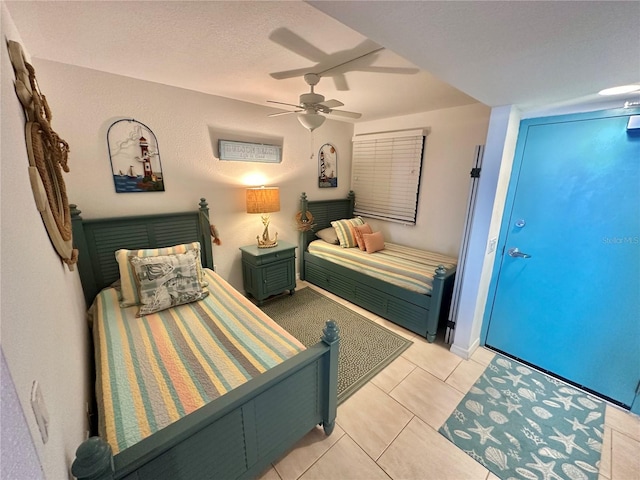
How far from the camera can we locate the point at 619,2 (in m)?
0.75

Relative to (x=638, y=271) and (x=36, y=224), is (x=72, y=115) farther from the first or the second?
(x=638, y=271)

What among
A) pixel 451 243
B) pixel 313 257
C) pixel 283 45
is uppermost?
pixel 283 45

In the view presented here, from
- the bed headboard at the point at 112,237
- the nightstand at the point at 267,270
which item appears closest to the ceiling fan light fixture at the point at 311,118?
the bed headboard at the point at 112,237

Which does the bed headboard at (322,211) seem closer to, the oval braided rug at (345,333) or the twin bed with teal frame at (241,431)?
the oval braided rug at (345,333)

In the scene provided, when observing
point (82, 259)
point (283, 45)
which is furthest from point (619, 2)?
point (82, 259)

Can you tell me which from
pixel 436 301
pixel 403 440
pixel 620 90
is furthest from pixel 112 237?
pixel 620 90

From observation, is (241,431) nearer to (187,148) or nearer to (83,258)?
(83,258)

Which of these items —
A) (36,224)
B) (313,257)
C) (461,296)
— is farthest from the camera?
(313,257)

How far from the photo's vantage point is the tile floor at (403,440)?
4.58 feet

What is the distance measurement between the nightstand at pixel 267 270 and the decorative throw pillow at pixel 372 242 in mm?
914

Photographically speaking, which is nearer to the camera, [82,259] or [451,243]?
[82,259]

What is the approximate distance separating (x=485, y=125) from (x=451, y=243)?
1320mm

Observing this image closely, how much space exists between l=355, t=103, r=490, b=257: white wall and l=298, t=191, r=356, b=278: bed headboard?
103cm

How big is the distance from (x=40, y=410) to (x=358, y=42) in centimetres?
199
